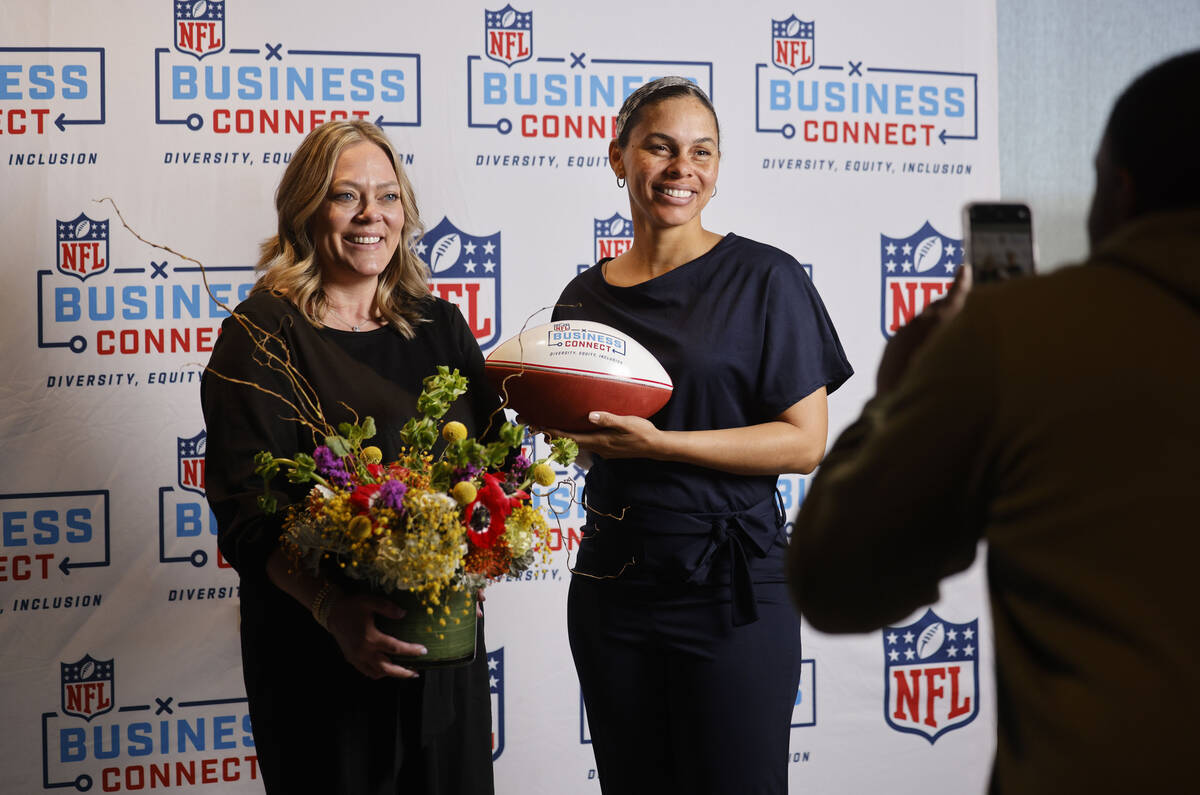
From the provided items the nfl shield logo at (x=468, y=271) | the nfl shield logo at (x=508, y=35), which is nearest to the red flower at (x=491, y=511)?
the nfl shield logo at (x=468, y=271)

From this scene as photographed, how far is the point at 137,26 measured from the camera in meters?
2.28

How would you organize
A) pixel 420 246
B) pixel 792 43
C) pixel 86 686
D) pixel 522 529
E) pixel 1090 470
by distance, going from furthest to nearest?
pixel 792 43 < pixel 420 246 < pixel 86 686 < pixel 522 529 < pixel 1090 470

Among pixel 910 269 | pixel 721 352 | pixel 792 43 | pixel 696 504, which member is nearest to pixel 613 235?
pixel 792 43

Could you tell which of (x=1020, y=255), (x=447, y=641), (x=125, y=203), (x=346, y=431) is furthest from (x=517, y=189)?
(x=1020, y=255)

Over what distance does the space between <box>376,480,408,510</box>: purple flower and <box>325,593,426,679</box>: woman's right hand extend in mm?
149

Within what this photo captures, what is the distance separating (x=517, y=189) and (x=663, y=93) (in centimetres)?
79

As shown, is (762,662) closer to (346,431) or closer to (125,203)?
(346,431)

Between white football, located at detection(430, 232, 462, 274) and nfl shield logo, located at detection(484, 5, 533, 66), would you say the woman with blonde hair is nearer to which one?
white football, located at detection(430, 232, 462, 274)

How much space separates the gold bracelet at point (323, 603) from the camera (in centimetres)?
131

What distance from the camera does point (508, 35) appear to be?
240cm

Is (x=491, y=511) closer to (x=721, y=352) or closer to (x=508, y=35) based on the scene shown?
(x=721, y=352)

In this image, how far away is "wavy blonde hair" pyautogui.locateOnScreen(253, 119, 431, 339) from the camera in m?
1.55

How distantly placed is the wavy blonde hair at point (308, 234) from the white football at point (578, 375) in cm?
19

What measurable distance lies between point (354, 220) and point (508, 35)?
3.38 ft
